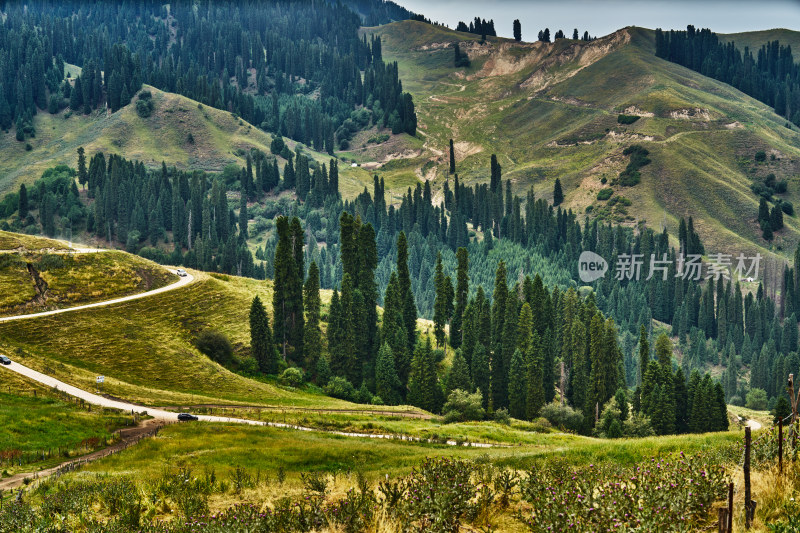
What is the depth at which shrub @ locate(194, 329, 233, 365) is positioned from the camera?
4390 inches

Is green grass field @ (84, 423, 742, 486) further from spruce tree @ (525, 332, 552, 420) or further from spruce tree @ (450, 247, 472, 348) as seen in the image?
spruce tree @ (450, 247, 472, 348)

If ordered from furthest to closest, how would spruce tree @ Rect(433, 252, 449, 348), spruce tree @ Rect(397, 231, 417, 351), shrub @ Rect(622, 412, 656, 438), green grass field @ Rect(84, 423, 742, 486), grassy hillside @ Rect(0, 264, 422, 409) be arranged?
spruce tree @ Rect(433, 252, 449, 348)
spruce tree @ Rect(397, 231, 417, 351)
shrub @ Rect(622, 412, 656, 438)
grassy hillside @ Rect(0, 264, 422, 409)
green grass field @ Rect(84, 423, 742, 486)

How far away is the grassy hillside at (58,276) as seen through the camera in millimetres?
106375

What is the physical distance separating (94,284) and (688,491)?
11179 cm

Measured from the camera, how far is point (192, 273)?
145 metres

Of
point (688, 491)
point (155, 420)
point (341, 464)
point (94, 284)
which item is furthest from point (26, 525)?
point (94, 284)

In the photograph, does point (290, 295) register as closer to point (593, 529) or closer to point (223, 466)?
point (223, 466)

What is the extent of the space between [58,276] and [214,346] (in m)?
28.2

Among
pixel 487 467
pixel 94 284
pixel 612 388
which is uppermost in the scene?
pixel 487 467

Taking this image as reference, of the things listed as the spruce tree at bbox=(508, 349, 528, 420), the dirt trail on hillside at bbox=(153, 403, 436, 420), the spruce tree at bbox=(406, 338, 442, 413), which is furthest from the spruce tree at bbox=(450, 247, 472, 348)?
the dirt trail on hillside at bbox=(153, 403, 436, 420)

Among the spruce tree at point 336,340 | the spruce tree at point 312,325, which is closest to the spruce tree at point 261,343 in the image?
the spruce tree at point 312,325

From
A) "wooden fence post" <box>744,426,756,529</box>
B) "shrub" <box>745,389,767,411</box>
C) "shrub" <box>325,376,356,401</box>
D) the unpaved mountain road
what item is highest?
"wooden fence post" <box>744,426,756,529</box>

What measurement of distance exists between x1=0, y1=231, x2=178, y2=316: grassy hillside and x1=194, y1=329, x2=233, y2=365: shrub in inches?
677

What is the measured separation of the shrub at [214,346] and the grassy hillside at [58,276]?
1719 centimetres
